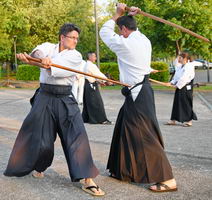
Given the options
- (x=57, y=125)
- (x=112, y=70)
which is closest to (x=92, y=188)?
(x=57, y=125)

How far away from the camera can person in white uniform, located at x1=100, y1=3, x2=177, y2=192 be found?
4.36 meters

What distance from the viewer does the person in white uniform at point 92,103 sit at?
950 cm

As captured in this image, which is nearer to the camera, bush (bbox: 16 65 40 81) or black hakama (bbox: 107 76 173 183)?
black hakama (bbox: 107 76 173 183)

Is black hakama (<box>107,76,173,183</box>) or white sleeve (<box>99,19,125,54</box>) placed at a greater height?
white sleeve (<box>99,19,125,54</box>)

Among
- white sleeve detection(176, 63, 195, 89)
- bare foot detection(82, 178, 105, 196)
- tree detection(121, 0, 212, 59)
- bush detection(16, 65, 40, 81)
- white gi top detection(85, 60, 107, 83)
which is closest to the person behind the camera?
bare foot detection(82, 178, 105, 196)

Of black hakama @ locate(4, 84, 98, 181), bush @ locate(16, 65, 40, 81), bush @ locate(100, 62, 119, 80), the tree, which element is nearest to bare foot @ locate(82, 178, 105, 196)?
black hakama @ locate(4, 84, 98, 181)

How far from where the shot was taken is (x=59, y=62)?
14.0ft

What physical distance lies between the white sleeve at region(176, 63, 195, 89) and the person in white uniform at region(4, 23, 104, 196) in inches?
192

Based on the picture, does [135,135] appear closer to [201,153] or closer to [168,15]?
[201,153]

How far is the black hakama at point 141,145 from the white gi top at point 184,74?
453 cm

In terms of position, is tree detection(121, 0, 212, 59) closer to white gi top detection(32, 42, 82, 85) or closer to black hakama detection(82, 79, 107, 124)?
black hakama detection(82, 79, 107, 124)

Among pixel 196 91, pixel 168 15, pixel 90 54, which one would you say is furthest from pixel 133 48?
pixel 168 15

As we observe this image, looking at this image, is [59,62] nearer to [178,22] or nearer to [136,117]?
[136,117]

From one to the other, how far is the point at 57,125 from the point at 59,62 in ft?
2.54
